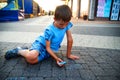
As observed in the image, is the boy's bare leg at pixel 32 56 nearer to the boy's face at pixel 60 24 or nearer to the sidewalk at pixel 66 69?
the sidewalk at pixel 66 69

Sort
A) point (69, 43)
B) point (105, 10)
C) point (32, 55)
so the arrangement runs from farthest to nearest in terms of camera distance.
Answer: point (105, 10)
point (69, 43)
point (32, 55)

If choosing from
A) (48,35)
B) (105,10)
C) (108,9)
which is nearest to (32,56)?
(48,35)

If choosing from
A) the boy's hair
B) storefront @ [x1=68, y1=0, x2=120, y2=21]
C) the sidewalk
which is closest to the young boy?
the boy's hair

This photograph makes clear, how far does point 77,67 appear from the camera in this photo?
238 centimetres

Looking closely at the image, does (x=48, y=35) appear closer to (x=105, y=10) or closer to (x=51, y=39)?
(x=51, y=39)

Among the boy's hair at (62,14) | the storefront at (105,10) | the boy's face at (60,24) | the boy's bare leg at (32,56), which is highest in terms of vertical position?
the storefront at (105,10)

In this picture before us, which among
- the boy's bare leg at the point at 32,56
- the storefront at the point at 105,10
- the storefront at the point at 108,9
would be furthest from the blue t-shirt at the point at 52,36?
the storefront at the point at 108,9

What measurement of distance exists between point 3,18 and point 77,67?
8976 millimetres

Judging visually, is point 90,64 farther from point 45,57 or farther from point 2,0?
point 2,0

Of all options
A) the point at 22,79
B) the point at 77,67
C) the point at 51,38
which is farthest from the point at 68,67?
the point at 22,79

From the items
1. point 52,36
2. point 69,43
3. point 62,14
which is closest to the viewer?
point 62,14

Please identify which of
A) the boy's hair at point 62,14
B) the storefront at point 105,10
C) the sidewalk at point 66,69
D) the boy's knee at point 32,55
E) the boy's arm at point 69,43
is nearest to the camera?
the sidewalk at point 66,69

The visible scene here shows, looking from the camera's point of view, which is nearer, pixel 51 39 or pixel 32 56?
pixel 32 56

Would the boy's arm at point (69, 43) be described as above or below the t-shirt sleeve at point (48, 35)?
below
